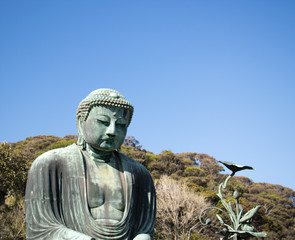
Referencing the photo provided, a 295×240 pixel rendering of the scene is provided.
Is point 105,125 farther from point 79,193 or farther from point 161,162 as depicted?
point 161,162

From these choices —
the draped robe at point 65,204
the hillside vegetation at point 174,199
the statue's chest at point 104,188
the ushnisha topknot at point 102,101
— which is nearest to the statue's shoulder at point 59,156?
the draped robe at point 65,204

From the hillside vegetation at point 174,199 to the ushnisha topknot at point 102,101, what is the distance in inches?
334

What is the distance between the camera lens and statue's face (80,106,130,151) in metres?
5.59

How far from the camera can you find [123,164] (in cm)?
596

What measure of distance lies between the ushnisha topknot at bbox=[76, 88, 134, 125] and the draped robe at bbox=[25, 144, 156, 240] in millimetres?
575

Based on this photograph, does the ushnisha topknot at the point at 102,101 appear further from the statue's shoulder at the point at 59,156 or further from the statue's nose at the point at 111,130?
the statue's shoulder at the point at 59,156

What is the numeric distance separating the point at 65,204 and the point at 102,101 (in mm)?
1482

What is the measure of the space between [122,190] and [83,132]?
997mm

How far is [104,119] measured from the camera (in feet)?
18.3

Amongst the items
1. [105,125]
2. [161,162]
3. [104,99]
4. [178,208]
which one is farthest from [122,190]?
[161,162]

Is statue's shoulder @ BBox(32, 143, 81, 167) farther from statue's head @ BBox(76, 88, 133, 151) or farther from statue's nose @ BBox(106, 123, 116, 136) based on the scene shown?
statue's nose @ BBox(106, 123, 116, 136)

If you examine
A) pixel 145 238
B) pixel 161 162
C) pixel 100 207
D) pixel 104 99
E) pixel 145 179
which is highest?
pixel 161 162

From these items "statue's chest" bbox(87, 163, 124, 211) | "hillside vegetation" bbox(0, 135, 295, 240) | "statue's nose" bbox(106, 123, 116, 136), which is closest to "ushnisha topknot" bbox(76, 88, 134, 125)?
"statue's nose" bbox(106, 123, 116, 136)

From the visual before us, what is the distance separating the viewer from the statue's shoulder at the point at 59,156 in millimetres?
5488
